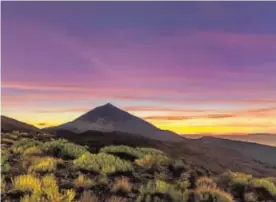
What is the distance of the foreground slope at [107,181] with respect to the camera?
46.4 feet

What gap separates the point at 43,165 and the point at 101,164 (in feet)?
7.56

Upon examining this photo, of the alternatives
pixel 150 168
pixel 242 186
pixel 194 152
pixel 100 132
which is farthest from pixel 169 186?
pixel 194 152

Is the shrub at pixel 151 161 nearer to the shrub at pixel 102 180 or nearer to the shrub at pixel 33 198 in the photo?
the shrub at pixel 102 180

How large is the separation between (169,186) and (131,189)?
1.30m

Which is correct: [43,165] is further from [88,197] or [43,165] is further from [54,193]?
[54,193]

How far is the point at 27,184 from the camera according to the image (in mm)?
13984

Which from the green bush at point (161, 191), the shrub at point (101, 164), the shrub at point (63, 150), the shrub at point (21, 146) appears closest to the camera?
the green bush at point (161, 191)

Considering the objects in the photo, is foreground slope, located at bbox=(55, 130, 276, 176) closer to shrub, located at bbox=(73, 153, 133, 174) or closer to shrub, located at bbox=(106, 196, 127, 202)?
shrub, located at bbox=(73, 153, 133, 174)

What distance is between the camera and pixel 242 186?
19.9 meters

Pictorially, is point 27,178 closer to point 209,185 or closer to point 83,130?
point 209,185

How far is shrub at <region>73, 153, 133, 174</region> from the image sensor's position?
58.0ft

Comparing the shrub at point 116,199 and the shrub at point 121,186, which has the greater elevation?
the shrub at point 121,186

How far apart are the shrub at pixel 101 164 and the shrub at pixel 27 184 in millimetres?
3291

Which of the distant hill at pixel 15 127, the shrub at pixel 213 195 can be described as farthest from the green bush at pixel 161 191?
the distant hill at pixel 15 127
